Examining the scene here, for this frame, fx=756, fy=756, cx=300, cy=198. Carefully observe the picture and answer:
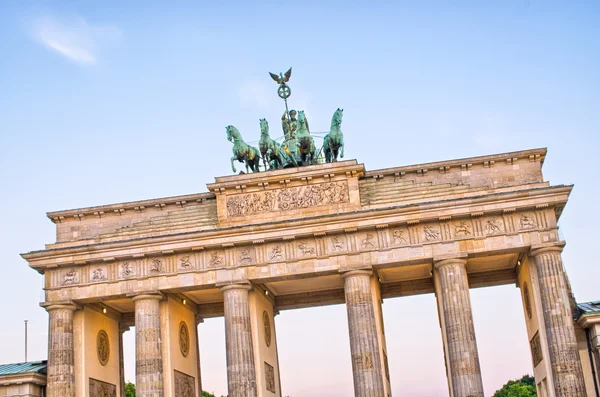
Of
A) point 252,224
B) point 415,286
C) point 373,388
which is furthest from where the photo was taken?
point 415,286

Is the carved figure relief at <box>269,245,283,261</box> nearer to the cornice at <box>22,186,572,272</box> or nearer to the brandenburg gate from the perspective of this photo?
the brandenburg gate

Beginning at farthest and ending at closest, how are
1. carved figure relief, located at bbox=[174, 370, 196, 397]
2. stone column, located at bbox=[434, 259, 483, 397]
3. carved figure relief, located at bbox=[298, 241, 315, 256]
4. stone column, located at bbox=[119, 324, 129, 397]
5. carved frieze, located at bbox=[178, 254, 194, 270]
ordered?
stone column, located at bbox=[119, 324, 129, 397], carved figure relief, located at bbox=[174, 370, 196, 397], carved frieze, located at bbox=[178, 254, 194, 270], carved figure relief, located at bbox=[298, 241, 315, 256], stone column, located at bbox=[434, 259, 483, 397]

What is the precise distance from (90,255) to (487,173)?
58.5ft

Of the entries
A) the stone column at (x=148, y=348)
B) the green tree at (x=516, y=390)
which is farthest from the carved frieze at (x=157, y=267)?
the green tree at (x=516, y=390)

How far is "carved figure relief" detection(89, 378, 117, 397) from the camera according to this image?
112 feet

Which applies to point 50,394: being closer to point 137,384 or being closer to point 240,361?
point 137,384

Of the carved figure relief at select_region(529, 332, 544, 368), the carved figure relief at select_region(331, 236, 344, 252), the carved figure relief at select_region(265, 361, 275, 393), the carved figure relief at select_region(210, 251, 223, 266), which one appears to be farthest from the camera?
the carved figure relief at select_region(265, 361, 275, 393)

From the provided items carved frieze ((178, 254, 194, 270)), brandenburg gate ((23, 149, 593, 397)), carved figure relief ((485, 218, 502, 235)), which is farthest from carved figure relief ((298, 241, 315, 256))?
carved figure relief ((485, 218, 502, 235))

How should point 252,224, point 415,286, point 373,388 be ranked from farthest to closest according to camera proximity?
point 415,286, point 252,224, point 373,388

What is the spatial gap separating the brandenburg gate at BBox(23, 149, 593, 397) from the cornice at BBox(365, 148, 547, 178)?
7 cm

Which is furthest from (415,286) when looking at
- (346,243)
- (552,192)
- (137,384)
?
(137,384)

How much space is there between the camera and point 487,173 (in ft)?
108

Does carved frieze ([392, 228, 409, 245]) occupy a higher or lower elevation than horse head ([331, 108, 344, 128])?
lower

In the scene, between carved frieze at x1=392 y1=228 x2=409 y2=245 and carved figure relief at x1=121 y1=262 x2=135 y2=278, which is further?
carved figure relief at x1=121 y1=262 x2=135 y2=278
